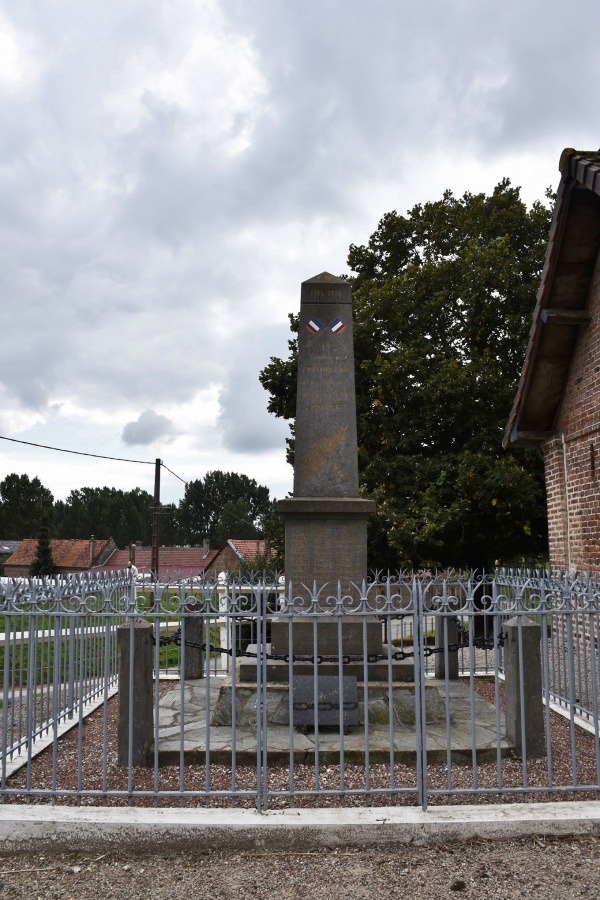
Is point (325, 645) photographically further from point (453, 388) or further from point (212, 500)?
point (212, 500)

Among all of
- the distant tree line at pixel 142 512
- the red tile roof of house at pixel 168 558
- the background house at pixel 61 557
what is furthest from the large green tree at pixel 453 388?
the distant tree line at pixel 142 512

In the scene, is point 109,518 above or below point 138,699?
above

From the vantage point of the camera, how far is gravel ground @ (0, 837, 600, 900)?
3.80m

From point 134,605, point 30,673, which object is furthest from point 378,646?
point 30,673

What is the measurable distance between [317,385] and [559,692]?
4.35 m

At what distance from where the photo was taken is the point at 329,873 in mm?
3998

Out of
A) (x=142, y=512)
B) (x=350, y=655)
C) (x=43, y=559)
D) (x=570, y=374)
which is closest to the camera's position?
(x=350, y=655)

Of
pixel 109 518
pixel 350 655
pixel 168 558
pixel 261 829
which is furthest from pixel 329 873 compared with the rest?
pixel 109 518

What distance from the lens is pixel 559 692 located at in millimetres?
7859

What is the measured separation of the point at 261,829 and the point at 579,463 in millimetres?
6504

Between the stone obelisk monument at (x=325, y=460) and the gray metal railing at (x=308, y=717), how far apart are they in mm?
360

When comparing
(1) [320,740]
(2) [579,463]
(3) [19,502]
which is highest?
(3) [19,502]

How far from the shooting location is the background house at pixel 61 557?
206ft

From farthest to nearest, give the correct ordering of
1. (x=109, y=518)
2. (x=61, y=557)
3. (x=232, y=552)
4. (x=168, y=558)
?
(x=109, y=518) < (x=168, y=558) < (x=61, y=557) < (x=232, y=552)
